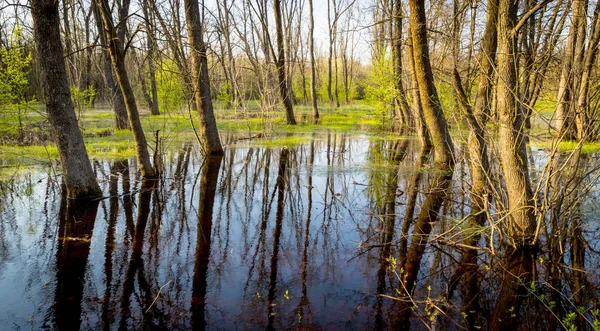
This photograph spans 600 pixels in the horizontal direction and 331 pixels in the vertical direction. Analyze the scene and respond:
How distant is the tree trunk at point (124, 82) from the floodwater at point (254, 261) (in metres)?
0.67

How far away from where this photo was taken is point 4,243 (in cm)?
537

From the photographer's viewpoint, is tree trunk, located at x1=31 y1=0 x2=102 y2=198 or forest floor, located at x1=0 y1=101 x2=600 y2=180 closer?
tree trunk, located at x1=31 y1=0 x2=102 y2=198

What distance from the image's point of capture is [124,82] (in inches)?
336

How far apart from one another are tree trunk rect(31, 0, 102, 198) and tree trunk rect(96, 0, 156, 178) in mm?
1123

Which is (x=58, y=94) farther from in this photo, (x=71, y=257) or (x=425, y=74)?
(x=425, y=74)

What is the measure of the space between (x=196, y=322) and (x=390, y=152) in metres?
12.0

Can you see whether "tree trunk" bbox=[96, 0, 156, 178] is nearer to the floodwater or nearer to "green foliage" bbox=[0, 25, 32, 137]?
the floodwater

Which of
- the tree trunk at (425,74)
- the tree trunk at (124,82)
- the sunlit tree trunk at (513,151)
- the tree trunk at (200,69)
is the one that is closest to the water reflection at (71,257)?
the tree trunk at (124,82)

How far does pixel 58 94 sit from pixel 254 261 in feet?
15.8

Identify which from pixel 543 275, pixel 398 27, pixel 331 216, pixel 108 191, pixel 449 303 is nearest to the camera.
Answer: pixel 449 303


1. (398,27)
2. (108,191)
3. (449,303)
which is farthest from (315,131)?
(449,303)

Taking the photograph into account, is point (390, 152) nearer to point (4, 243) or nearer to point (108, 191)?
point (108, 191)

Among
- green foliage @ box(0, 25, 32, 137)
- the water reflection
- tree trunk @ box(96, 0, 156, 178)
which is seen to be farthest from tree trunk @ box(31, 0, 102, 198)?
green foliage @ box(0, 25, 32, 137)

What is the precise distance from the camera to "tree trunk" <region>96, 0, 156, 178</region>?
7.79 m
